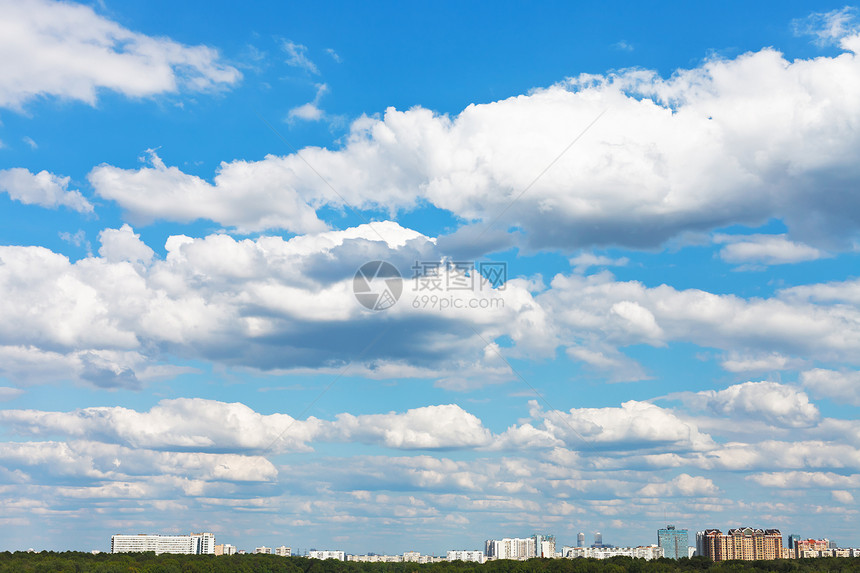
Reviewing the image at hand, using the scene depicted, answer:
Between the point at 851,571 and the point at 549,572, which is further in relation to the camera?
the point at 549,572

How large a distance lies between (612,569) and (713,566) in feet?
89.1

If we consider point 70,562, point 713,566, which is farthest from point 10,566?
point 713,566

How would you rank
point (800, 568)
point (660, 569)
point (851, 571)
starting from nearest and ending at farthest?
point (851, 571)
point (800, 568)
point (660, 569)

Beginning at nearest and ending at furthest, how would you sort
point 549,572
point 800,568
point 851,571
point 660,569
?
point 851,571 < point 800,568 < point 660,569 < point 549,572

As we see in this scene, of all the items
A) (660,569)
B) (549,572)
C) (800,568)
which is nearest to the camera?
(800,568)

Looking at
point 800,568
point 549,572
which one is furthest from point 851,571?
point 549,572

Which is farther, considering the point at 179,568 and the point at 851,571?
the point at 179,568

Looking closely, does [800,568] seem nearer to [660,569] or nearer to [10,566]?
[660,569]

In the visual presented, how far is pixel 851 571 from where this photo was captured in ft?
506

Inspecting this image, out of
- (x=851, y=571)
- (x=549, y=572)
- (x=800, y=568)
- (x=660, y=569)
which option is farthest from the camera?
(x=549, y=572)

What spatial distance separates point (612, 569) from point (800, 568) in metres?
39.9

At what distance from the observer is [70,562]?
18962 centimetres

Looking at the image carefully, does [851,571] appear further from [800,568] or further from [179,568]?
[179,568]

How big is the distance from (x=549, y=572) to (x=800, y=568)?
189 ft
